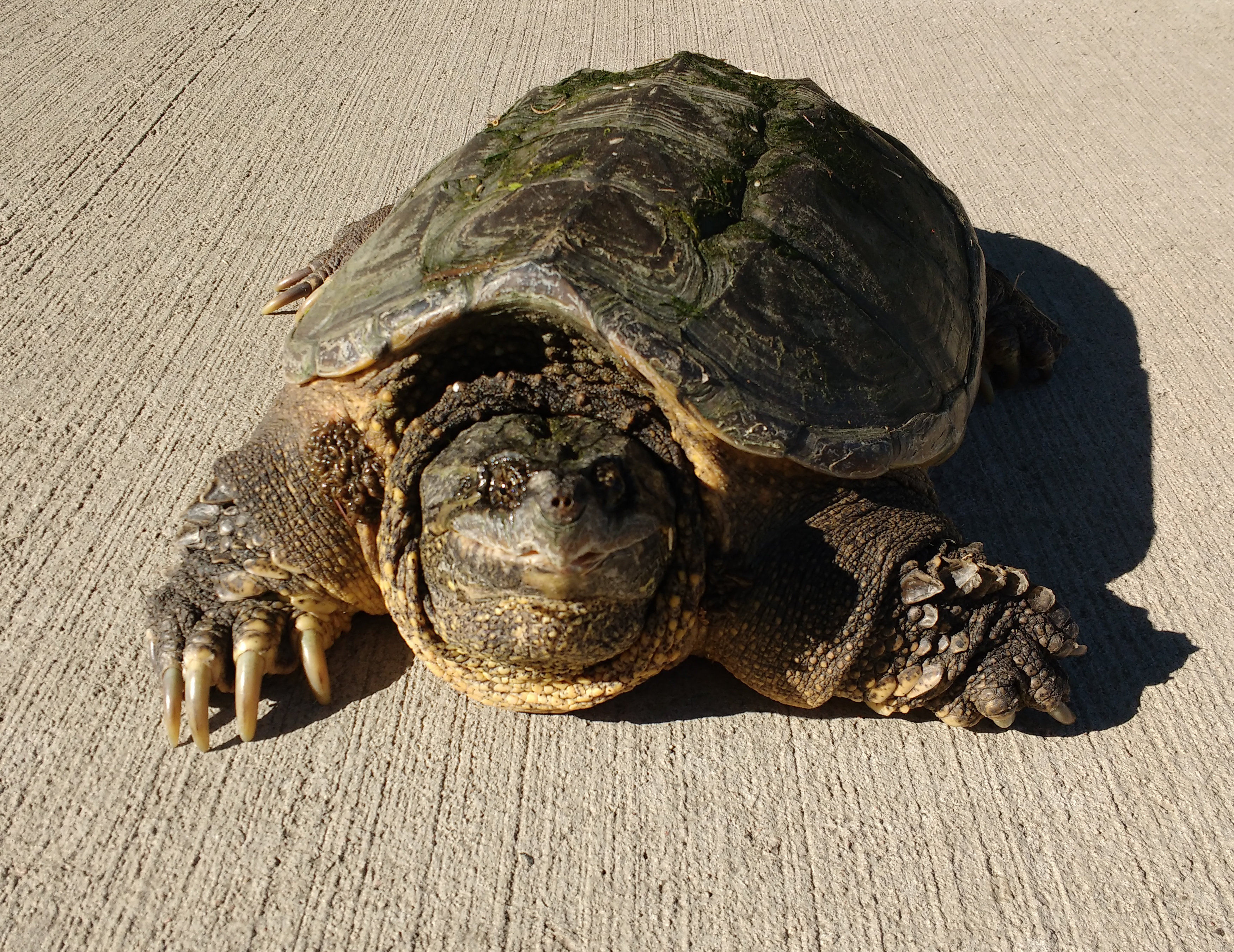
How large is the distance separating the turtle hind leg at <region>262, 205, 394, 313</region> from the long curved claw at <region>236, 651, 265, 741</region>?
1.52 metres

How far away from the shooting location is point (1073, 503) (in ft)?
8.80

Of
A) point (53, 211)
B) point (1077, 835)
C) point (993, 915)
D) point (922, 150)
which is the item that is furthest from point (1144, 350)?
point (53, 211)

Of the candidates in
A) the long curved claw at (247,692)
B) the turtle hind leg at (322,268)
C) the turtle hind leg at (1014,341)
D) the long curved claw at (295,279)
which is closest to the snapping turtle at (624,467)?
the long curved claw at (247,692)

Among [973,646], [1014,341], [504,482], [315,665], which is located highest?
[504,482]

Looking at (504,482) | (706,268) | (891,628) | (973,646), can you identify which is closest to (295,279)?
(706,268)

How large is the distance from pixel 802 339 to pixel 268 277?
7.07 ft

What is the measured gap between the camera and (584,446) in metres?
1.90

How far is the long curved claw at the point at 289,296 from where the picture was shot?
325 cm

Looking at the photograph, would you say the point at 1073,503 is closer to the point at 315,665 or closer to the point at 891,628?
the point at 891,628

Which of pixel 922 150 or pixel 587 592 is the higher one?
pixel 587 592

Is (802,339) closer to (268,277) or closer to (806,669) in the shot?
(806,669)

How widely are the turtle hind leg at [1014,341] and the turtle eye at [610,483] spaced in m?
1.63

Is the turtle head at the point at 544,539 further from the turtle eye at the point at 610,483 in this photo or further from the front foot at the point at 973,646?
the front foot at the point at 973,646

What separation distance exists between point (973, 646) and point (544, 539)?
0.98 meters
